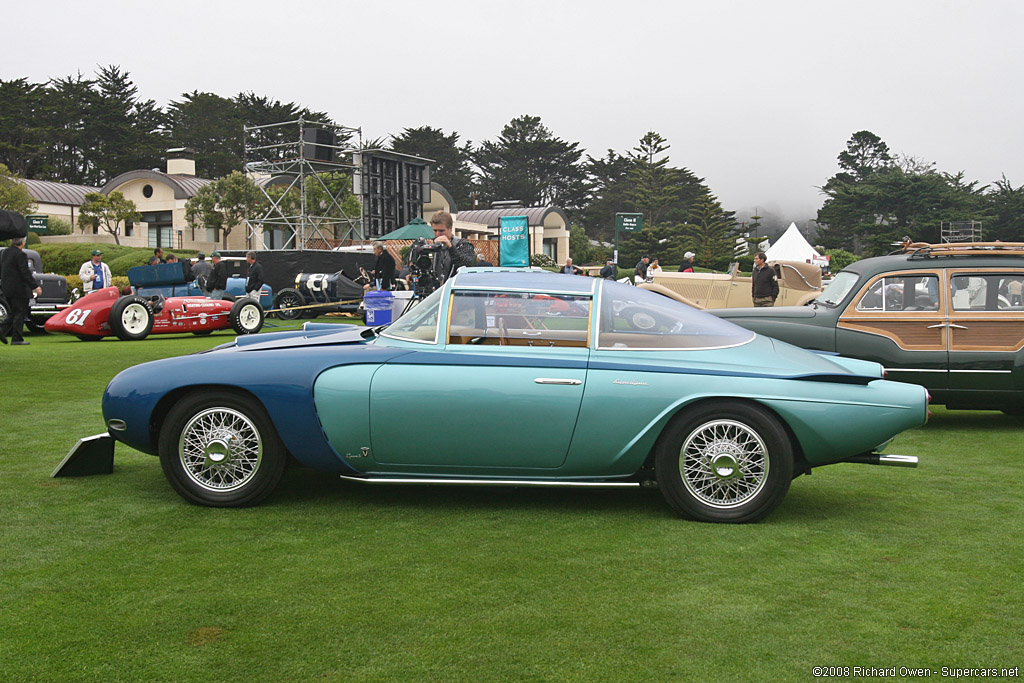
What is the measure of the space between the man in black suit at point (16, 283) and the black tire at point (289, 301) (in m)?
9.22

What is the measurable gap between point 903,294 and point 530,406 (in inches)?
185

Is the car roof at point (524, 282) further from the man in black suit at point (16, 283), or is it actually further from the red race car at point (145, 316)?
the red race car at point (145, 316)

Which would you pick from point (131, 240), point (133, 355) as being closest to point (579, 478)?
point (133, 355)

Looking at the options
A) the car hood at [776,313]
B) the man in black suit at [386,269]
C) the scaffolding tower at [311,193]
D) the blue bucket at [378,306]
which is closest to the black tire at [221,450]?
the car hood at [776,313]

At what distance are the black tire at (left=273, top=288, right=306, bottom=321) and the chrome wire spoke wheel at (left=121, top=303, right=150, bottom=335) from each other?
737cm

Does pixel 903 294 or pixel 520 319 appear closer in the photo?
pixel 520 319

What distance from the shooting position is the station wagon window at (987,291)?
306 inches

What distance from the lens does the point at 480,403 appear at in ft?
15.6

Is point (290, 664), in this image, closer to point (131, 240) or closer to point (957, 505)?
point (957, 505)

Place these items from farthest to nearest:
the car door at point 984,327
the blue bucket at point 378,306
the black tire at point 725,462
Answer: the blue bucket at point 378,306 < the car door at point 984,327 < the black tire at point 725,462

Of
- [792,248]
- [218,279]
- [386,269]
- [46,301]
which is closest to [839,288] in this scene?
[386,269]

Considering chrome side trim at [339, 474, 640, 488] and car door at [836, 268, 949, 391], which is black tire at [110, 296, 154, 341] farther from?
chrome side trim at [339, 474, 640, 488]

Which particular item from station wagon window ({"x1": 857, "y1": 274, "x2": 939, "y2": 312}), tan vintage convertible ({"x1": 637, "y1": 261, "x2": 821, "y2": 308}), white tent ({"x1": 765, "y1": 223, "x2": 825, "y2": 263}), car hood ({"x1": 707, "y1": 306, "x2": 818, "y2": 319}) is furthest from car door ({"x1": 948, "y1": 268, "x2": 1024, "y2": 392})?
white tent ({"x1": 765, "y1": 223, "x2": 825, "y2": 263})

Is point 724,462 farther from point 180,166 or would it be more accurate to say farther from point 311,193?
point 180,166
